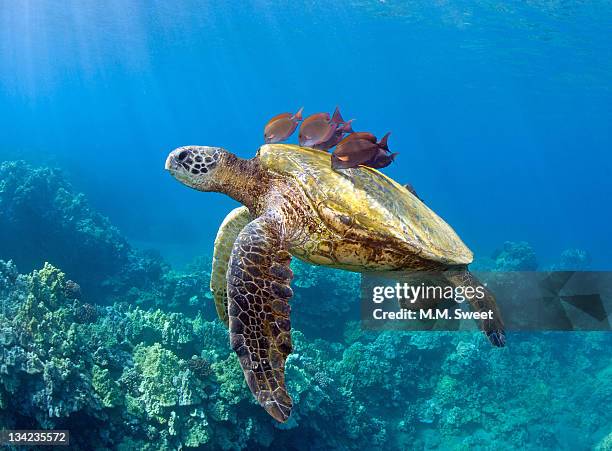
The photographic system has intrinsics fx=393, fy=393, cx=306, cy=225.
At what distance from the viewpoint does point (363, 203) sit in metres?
3.19

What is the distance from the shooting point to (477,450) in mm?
8211

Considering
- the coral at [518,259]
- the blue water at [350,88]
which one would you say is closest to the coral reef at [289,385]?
the coral at [518,259]

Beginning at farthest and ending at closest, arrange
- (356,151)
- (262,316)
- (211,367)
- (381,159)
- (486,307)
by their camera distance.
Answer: (211,367) < (486,307) < (381,159) < (356,151) < (262,316)

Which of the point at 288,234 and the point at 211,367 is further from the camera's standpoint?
the point at 211,367

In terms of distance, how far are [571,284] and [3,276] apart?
1385 cm

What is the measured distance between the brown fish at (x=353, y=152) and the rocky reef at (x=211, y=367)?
4007 millimetres

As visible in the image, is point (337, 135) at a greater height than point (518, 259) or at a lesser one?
lesser

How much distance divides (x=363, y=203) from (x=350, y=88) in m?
82.9

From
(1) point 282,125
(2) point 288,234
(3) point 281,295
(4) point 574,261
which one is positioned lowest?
(3) point 281,295

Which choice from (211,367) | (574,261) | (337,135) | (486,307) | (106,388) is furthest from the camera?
(574,261)

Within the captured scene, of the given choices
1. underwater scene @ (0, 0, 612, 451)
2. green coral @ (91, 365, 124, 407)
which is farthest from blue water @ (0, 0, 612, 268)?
green coral @ (91, 365, 124, 407)

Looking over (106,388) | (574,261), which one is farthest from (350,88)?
(106,388)

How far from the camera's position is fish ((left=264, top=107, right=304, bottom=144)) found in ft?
13.9

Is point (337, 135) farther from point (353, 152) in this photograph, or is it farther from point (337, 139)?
point (353, 152)
